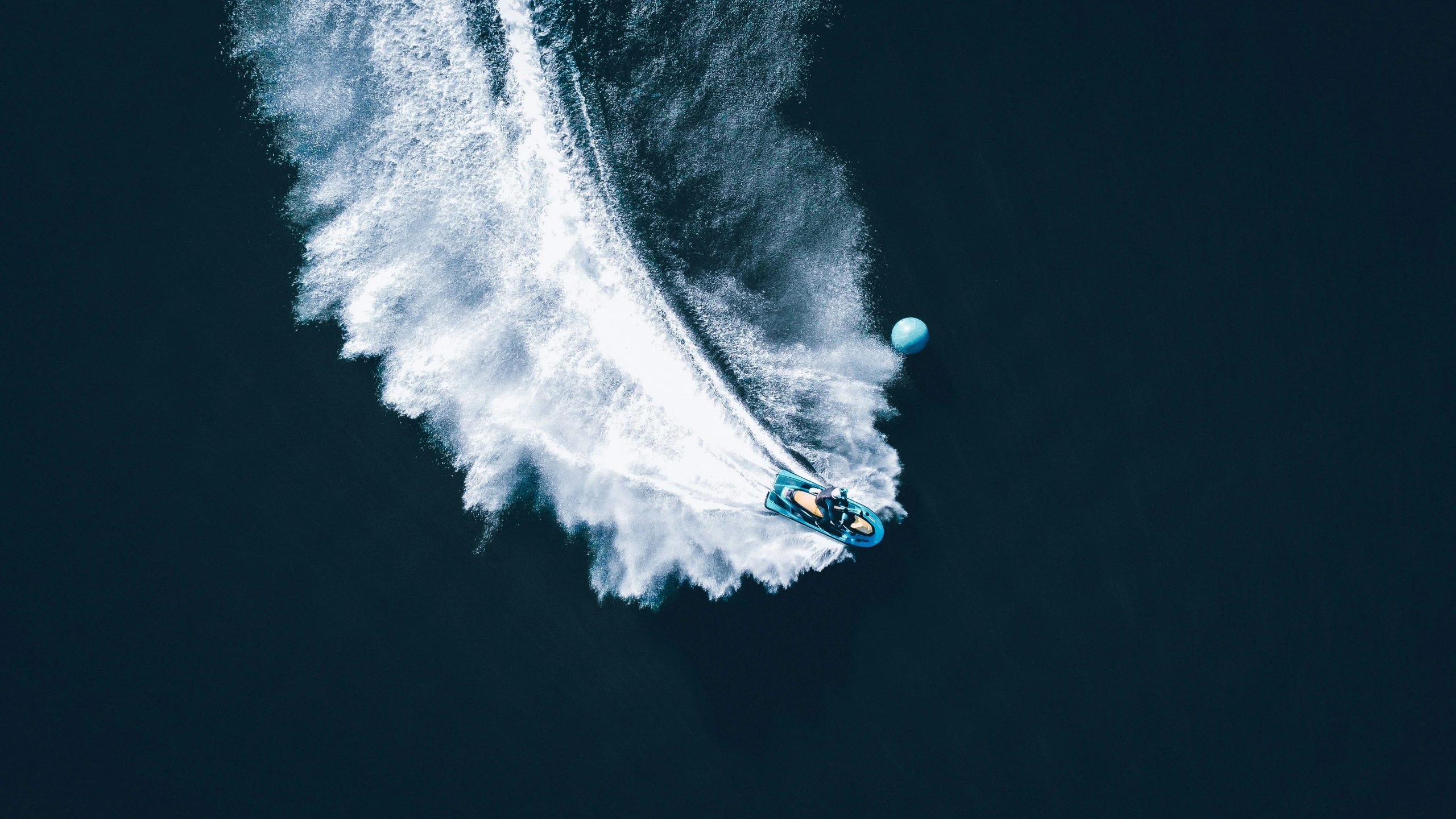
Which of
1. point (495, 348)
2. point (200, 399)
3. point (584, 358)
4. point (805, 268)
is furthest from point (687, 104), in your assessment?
point (200, 399)

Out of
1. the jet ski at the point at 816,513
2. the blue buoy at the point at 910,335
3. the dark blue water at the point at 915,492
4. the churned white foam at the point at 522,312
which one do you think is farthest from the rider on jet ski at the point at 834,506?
the blue buoy at the point at 910,335

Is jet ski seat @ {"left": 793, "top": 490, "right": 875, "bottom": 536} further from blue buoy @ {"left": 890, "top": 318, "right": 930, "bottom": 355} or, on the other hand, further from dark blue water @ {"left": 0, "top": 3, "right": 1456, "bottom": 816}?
blue buoy @ {"left": 890, "top": 318, "right": 930, "bottom": 355}

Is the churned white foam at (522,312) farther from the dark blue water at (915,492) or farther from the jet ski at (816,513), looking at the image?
the dark blue water at (915,492)

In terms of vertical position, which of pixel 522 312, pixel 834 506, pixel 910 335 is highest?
pixel 910 335

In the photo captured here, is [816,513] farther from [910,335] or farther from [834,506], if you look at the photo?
[910,335]

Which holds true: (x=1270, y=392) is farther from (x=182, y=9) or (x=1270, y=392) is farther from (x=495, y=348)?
(x=182, y=9)

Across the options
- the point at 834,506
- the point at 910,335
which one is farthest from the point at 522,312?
the point at 910,335
